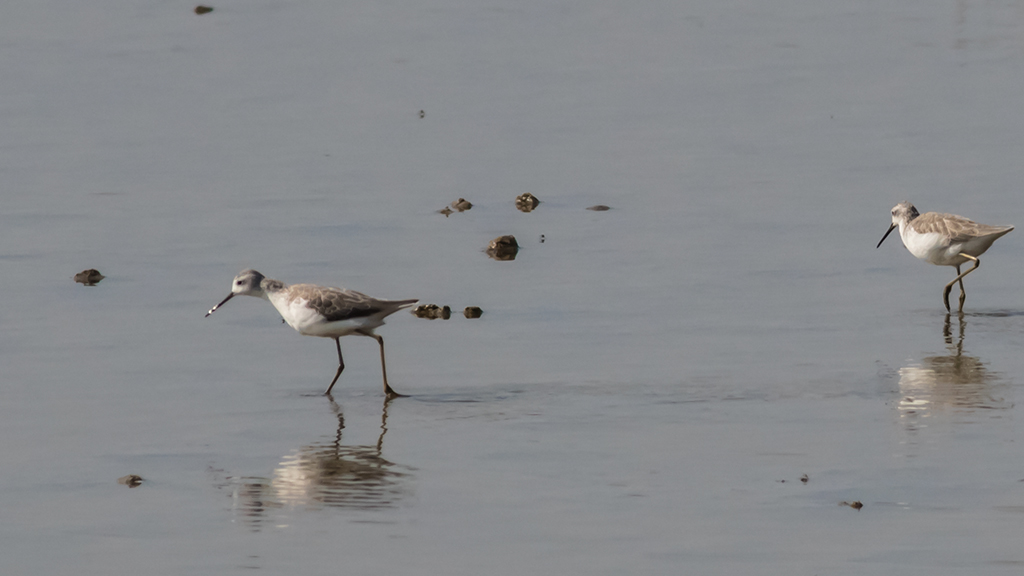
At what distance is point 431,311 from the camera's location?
14969 millimetres

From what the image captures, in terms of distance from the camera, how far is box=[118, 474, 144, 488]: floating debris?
10.1m

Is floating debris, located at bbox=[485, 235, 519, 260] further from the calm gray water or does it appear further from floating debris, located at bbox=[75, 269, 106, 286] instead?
floating debris, located at bbox=[75, 269, 106, 286]

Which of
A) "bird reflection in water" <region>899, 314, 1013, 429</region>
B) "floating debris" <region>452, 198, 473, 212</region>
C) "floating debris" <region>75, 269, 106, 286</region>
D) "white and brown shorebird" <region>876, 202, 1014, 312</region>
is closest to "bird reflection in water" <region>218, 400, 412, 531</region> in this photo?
"bird reflection in water" <region>899, 314, 1013, 429</region>

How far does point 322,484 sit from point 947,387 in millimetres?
4896

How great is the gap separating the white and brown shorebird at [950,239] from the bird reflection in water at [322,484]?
688 centimetres

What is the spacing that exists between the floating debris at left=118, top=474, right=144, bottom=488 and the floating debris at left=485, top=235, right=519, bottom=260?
7662 mm

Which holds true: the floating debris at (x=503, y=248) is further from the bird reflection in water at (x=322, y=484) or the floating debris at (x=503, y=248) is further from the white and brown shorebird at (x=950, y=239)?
the bird reflection in water at (x=322, y=484)

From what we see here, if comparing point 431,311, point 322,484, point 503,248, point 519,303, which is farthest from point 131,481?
point 503,248

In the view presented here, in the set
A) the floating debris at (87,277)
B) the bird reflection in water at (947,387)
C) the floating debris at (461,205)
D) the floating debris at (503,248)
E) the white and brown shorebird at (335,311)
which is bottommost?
the bird reflection in water at (947,387)

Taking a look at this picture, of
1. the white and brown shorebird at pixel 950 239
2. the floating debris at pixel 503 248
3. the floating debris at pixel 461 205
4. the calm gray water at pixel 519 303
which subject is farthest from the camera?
the floating debris at pixel 461 205

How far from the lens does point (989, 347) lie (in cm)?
1366

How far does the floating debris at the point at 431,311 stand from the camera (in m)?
14.9

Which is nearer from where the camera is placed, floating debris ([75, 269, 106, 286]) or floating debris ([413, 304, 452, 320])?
floating debris ([413, 304, 452, 320])

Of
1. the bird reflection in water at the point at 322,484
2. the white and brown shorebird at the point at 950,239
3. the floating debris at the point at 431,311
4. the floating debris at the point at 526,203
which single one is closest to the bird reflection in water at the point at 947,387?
the white and brown shorebird at the point at 950,239
